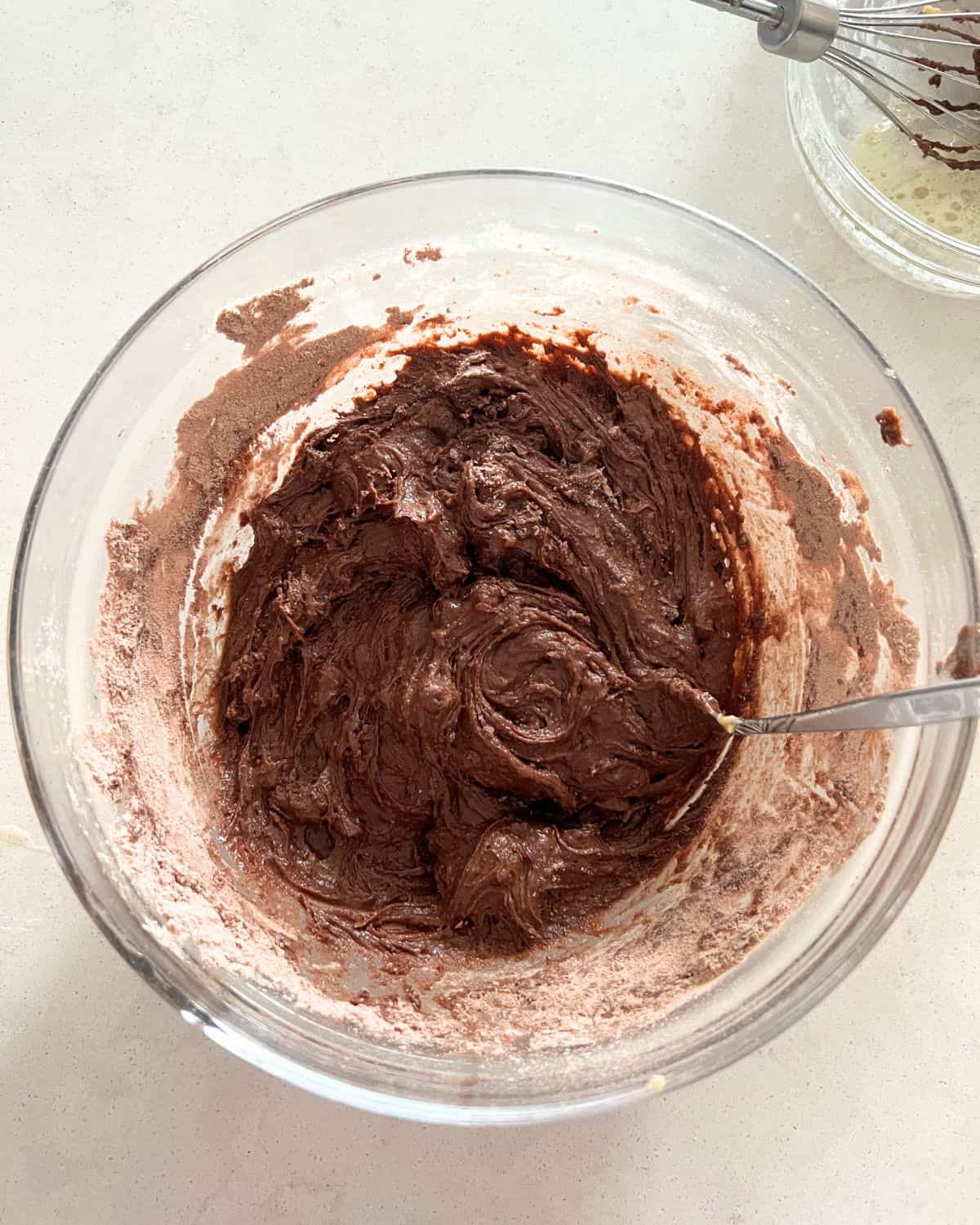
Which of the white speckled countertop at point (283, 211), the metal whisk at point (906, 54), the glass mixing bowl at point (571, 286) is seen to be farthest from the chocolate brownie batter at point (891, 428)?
the metal whisk at point (906, 54)

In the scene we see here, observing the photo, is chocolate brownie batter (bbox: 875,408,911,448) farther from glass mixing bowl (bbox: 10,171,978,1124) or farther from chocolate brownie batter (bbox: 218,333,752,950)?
chocolate brownie batter (bbox: 218,333,752,950)

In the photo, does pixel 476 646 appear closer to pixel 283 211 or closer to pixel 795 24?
pixel 283 211

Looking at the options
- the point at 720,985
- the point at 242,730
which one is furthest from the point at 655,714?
the point at 242,730

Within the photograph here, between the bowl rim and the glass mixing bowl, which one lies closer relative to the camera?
the glass mixing bowl

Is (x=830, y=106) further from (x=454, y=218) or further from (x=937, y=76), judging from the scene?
(x=454, y=218)

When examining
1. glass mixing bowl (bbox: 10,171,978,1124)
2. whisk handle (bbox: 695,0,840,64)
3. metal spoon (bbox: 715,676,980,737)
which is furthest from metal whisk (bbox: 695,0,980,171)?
metal spoon (bbox: 715,676,980,737)
